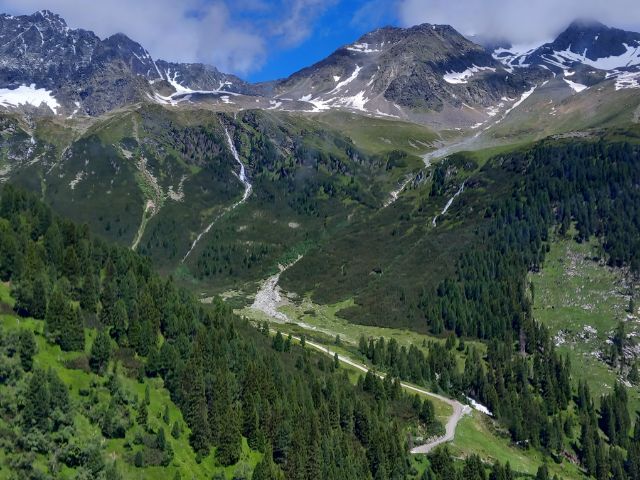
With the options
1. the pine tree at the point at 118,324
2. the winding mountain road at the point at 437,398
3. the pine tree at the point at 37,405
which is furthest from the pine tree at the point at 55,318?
the winding mountain road at the point at 437,398

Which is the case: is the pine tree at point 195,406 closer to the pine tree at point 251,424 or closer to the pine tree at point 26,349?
the pine tree at point 251,424

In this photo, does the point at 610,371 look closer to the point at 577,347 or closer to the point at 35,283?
the point at 577,347

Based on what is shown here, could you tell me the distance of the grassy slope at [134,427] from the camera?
74062mm

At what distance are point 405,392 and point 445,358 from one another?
138 ft

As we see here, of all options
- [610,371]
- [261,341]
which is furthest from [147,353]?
[610,371]

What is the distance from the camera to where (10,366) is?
2867 inches

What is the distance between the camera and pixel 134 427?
7900cm

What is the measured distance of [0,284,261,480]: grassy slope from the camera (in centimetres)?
7406

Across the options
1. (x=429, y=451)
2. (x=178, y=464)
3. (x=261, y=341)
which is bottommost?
(x=429, y=451)

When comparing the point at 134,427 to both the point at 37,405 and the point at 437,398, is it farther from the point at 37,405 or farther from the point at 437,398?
the point at 437,398

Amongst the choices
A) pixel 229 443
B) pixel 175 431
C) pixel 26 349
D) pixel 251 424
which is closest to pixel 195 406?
pixel 175 431

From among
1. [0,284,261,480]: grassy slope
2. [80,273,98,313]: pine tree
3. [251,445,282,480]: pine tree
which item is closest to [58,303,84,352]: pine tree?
[0,284,261,480]: grassy slope

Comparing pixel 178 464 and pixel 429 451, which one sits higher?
pixel 178 464

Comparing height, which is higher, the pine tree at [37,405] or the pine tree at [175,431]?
the pine tree at [37,405]
